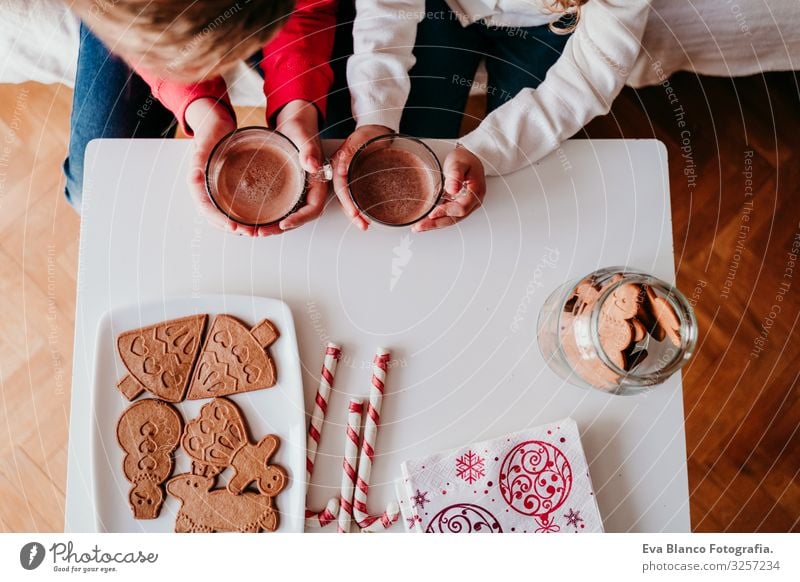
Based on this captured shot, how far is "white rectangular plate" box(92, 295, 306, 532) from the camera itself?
0.54 metres

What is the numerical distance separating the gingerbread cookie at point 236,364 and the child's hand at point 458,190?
18 cm

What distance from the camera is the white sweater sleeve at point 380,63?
621 mm

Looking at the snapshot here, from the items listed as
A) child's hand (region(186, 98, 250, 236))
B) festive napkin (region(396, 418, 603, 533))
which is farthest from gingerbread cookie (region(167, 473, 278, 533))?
child's hand (region(186, 98, 250, 236))

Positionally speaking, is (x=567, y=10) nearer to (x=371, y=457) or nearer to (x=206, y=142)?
(x=206, y=142)

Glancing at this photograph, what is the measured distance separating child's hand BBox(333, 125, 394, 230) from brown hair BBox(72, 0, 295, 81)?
203 mm

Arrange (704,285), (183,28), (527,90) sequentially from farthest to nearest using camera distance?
(704,285)
(183,28)
(527,90)

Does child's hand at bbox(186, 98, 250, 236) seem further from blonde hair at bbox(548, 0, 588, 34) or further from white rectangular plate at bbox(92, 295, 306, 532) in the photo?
blonde hair at bbox(548, 0, 588, 34)

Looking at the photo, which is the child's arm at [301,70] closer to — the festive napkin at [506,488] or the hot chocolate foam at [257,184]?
the hot chocolate foam at [257,184]

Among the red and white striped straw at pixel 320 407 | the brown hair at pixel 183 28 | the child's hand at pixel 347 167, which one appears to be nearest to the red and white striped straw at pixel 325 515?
the red and white striped straw at pixel 320 407

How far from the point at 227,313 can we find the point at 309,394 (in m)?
0.10

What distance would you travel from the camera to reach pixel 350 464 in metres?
0.56

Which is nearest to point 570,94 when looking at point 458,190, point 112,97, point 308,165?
point 458,190

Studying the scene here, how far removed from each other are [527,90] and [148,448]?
0.49 m

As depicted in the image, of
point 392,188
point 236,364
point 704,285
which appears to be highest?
point 704,285
